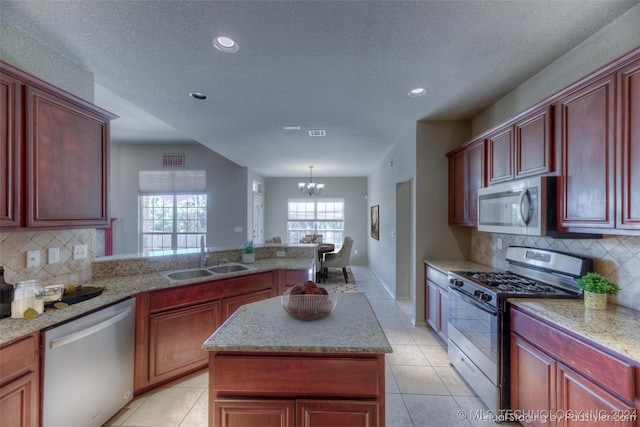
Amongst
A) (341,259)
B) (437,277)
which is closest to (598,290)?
(437,277)

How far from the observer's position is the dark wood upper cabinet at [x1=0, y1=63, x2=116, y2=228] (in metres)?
1.47

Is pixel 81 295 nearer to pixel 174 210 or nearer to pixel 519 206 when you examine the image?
pixel 519 206

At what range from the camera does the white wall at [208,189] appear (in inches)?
245

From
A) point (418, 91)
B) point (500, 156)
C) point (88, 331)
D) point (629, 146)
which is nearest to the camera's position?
point (629, 146)

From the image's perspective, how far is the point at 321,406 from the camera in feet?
3.66

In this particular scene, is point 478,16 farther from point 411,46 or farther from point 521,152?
point 521,152

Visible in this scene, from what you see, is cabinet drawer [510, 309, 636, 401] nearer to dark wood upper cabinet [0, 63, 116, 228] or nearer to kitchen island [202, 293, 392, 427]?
kitchen island [202, 293, 392, 427]

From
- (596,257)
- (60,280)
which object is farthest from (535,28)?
(60,280)

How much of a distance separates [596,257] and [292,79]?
8.79 feet

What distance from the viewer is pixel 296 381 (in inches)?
44.8

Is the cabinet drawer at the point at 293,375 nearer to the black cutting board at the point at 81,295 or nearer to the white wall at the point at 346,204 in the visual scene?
the black cutting board at the point at 81,295

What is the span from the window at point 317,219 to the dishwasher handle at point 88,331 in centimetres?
623

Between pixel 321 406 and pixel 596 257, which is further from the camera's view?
pixel 596 257

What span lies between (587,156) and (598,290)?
32.0 inches
